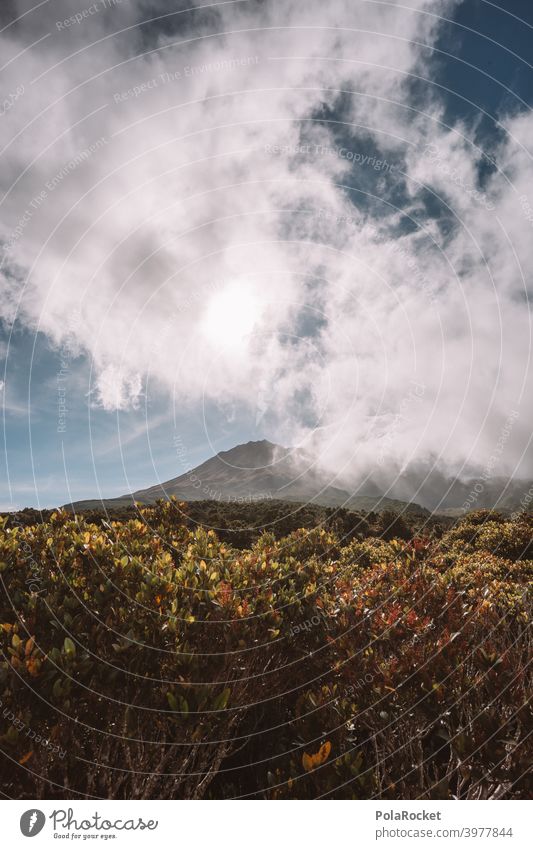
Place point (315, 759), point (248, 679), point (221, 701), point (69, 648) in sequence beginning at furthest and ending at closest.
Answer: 1. point (248, 679)
2. point (69, 648)
3. point (221, 701)
4. point (315, 759)

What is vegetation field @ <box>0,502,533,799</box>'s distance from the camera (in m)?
3.34

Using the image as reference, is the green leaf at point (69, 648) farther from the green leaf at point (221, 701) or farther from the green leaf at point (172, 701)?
the green leaf at point (221, 701)

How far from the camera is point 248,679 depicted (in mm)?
4336

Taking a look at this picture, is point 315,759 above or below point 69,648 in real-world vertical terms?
below

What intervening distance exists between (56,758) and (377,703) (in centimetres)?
320

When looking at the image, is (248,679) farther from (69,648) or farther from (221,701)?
(69,648)

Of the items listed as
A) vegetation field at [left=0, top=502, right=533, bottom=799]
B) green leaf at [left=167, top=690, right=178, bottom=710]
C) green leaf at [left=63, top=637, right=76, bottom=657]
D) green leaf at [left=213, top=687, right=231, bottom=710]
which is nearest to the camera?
vegetation field at [left=0, top=502, right=533, bottom=799]

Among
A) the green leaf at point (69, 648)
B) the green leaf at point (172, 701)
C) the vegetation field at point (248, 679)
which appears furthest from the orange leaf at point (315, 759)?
the green leaf at point (69, 648)

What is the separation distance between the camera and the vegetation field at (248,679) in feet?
10.9

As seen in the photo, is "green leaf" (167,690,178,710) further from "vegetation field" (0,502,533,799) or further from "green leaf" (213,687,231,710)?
"green leaf" (213,687,231,710)

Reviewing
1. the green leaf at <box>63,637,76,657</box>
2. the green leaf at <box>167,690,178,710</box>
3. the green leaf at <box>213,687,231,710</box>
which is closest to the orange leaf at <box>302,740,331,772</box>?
the green leaf at <box>213,687,231,710</box>

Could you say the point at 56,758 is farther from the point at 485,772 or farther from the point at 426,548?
the point at 426,548

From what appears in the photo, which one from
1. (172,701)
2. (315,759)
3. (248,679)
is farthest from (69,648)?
(315,759)
